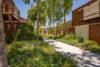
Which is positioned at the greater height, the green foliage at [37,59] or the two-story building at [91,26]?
the two-story building at [91,26]

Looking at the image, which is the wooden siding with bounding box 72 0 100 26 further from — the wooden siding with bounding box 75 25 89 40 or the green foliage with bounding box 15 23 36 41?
the green foliage with bounding box 15 23 36 41

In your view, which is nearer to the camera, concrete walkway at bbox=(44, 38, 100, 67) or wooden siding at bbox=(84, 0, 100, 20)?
A: concrete walkway at bbox=(44, 38, 100, 67)

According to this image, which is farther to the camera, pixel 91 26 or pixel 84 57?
pixel 91 26

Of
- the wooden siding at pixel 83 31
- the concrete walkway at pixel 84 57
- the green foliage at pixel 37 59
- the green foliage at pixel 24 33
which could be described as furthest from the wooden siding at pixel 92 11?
the green foliage at pixel 37 59

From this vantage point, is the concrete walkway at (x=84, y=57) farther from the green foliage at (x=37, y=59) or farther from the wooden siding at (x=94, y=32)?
the wooden siding at (x=94, y=32)

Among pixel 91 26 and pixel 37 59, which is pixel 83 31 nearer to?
pixel 91 26

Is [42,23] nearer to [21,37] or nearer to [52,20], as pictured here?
[52,20]

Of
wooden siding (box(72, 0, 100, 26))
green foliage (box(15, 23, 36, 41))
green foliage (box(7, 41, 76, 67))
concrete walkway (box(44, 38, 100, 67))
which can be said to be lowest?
concrete walkway (box(44, 38, 100, 67))

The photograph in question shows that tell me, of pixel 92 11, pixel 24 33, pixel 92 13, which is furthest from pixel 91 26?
pixel 24 33

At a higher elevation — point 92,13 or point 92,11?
point 92,11

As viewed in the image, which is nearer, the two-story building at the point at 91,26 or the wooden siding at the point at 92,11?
the two-story building at the point at 91,26

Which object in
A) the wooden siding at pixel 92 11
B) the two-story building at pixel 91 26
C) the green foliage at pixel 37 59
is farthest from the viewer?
the wooden siding at pixel 92 11

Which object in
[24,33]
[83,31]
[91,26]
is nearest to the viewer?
[24,33]

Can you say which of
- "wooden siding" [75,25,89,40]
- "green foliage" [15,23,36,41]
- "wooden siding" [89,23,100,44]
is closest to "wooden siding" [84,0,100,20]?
"wooden siding" [75,25,89,40]
